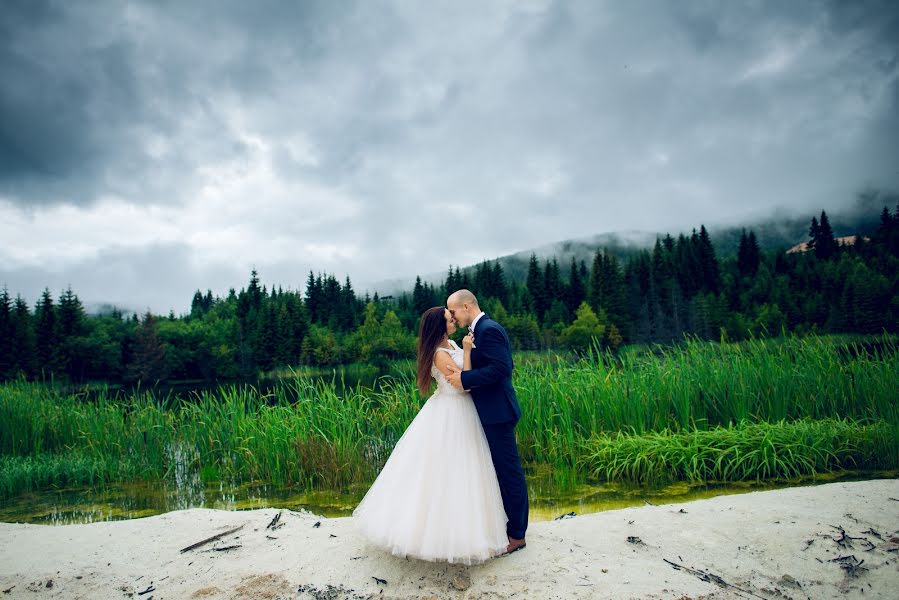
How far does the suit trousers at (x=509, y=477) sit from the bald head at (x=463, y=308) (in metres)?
0.82

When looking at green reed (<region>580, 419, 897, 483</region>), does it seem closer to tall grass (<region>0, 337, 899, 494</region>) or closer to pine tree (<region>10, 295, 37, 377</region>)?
tall grass (<region>0, 337, 899, 494</region>)

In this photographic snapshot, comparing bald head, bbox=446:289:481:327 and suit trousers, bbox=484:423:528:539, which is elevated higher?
bald head, bbox=446:289:481:327

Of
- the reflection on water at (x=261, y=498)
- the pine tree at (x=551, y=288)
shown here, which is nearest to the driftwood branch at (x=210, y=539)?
the reflection on water at (x=261, y=498)

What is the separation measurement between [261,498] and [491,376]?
207 inches

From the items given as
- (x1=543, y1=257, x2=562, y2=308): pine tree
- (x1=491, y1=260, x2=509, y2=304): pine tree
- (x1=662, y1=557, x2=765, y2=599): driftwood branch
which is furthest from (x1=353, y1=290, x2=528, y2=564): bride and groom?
(x1=491, y1=260, x2=509, y2=304): pine tree

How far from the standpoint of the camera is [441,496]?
3.31 metres

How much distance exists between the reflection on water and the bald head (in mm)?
2969

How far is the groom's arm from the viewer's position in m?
3.43

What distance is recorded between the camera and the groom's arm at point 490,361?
135 inches

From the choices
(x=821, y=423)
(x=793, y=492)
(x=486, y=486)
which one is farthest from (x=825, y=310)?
(x=486, y=486)

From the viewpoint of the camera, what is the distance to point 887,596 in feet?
9.80

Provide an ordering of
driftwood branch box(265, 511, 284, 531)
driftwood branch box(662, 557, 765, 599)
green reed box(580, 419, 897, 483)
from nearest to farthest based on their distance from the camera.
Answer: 1. driftwood branch box(662, 557, 765, 599)
2. driftwood branch box(265, 511, 284, 531)
3. green reed box(580, 419, 897, 483)

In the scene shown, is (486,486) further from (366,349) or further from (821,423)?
(366,349)

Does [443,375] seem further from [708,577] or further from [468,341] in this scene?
[708,577]
